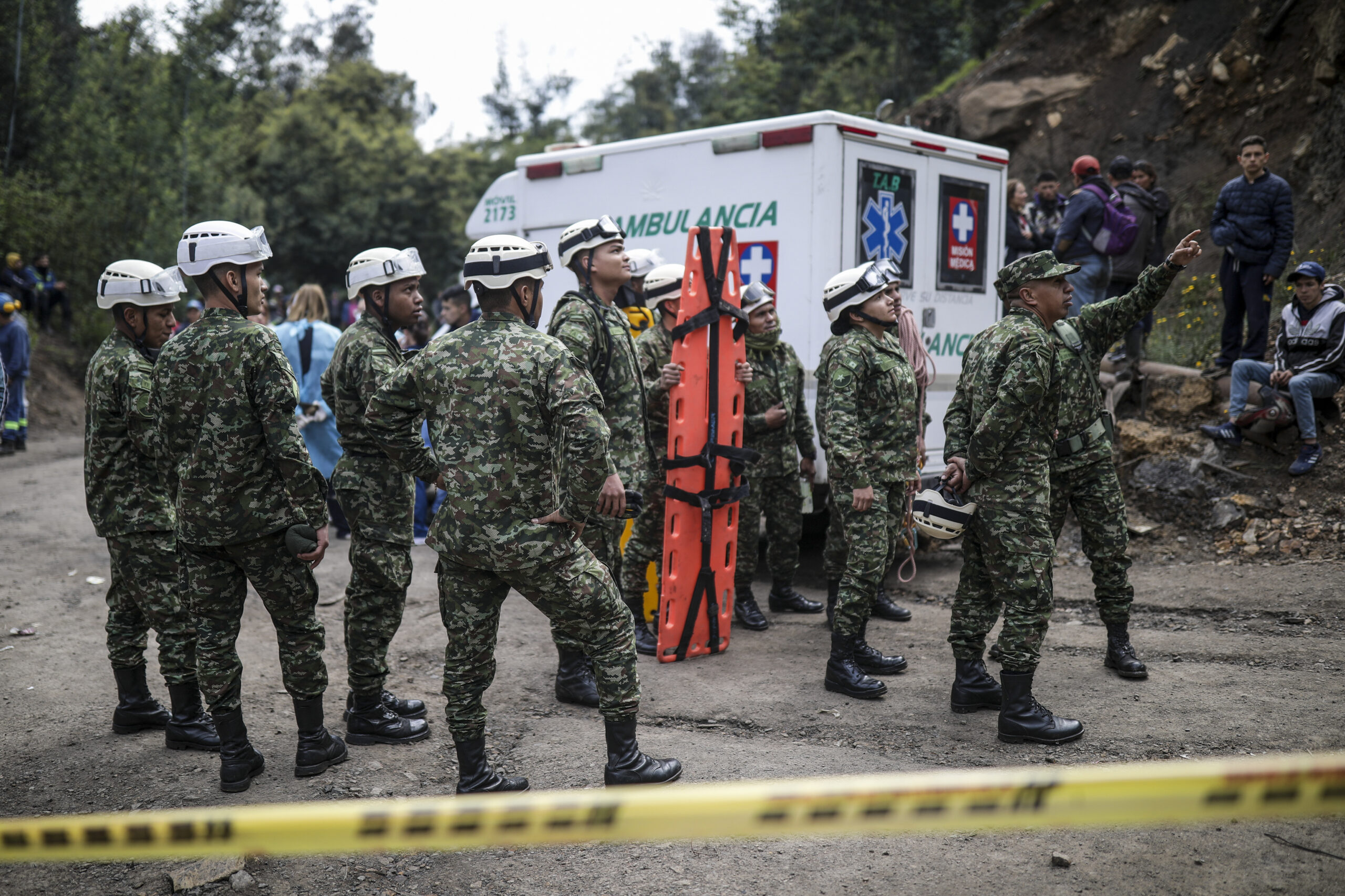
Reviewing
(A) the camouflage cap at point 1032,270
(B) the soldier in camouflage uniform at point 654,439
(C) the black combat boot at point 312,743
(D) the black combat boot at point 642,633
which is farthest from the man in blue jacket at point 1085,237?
(C) the black combat boot at point 312,743

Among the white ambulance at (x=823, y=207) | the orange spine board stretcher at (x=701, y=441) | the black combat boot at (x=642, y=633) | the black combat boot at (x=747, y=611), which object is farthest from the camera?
the white ambulance at (x=823, y=207)

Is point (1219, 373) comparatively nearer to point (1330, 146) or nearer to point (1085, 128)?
point (1330, 146)

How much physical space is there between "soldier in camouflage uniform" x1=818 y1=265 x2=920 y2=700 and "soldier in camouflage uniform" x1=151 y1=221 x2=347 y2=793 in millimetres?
2471

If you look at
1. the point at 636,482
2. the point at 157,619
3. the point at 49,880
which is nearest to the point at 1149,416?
the point at 636,482

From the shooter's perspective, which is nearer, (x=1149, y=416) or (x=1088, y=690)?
(x=1088, y=690)

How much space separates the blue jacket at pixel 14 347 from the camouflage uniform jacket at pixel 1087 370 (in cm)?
1278

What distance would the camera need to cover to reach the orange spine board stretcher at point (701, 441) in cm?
533

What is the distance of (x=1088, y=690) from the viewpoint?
15.7 feet

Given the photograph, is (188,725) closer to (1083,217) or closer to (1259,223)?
(1083,217)

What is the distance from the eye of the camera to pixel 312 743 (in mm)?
4113

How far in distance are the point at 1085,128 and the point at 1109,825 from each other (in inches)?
529

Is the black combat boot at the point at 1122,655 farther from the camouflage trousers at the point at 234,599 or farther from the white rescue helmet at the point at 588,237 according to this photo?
the camouflage trousers at the point at 234,599

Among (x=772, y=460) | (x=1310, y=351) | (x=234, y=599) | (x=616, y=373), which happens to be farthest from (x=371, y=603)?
(x=1310, y=351)

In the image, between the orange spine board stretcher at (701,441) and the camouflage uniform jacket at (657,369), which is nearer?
the orange spine board stretcher at (701,441)
